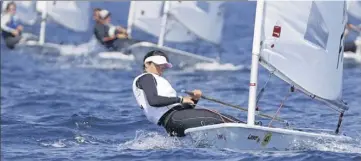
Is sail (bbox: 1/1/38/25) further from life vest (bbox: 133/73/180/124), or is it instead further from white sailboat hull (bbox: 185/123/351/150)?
white sailboat hull (bbox: 185/123/351/150)

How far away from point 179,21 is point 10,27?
461cm

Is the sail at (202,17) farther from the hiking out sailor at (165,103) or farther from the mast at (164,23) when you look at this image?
the hiking out sailor at (165,103)

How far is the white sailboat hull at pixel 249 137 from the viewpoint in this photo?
10.1 m

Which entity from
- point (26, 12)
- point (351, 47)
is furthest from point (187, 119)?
point (26, 12)

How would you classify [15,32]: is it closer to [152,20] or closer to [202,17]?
[152,20]

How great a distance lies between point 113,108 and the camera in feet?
50.1

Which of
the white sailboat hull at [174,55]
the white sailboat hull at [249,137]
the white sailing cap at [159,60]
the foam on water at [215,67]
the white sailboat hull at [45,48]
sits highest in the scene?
the white sailing cap at [159,60]

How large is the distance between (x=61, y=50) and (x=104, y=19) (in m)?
2.93

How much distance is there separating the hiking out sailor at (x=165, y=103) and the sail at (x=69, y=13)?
50.2 ft

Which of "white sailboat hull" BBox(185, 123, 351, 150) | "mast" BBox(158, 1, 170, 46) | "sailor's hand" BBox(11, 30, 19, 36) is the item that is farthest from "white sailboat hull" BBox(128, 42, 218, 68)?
"white sailboat hull" BBox(185, 123, 351, 150)

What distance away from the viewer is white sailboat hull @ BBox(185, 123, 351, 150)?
1007cm

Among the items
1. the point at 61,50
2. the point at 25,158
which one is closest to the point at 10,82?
the point at 61,50

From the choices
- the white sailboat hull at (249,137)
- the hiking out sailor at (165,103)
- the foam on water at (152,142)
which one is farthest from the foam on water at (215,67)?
the white sailboat hull at (249,137)

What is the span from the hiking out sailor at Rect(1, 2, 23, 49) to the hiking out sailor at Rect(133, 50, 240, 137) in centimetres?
1394
